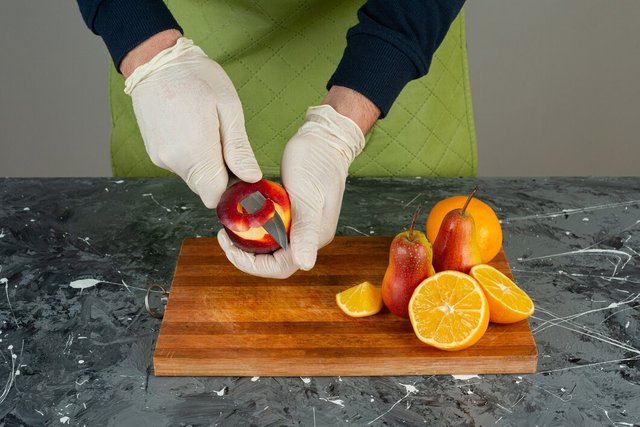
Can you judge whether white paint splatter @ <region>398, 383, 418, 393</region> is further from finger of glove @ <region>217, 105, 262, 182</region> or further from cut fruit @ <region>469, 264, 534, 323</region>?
finger of glove @ <region>217, 105, 262, 182</region>

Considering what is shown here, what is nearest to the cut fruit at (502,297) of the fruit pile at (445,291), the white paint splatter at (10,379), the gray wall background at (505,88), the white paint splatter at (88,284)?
the fruit pile at (445,291)

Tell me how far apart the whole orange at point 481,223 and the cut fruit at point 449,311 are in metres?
0.15

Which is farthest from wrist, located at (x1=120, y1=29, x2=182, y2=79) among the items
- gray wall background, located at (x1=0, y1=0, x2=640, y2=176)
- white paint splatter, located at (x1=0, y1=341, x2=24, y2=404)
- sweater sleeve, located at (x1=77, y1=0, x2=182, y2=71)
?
gray wall background, located at (x1=0, y1=0, x2=640, y2=176)

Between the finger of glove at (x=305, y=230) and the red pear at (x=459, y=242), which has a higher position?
the red pear at (x=459, y=242)

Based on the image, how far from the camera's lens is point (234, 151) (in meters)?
1.28

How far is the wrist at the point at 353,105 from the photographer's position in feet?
4.44

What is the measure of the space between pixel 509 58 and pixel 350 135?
1.67 m

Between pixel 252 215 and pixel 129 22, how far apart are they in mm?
Answer: 394

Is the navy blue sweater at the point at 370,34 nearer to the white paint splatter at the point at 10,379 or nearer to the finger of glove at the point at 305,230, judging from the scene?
the finger of glove at the point at 305,230

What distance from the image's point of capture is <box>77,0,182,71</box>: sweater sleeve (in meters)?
1.32

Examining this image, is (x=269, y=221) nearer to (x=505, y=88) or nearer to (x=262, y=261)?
(x=262, y=261)

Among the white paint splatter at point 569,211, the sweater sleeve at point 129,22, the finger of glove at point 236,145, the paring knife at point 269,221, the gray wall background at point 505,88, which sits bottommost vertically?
the gray wall background at point 505,88

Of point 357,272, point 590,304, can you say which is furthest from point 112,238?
point 590,304

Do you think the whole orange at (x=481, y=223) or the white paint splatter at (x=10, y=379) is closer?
the white paint splatter at (x=10, y=379)
